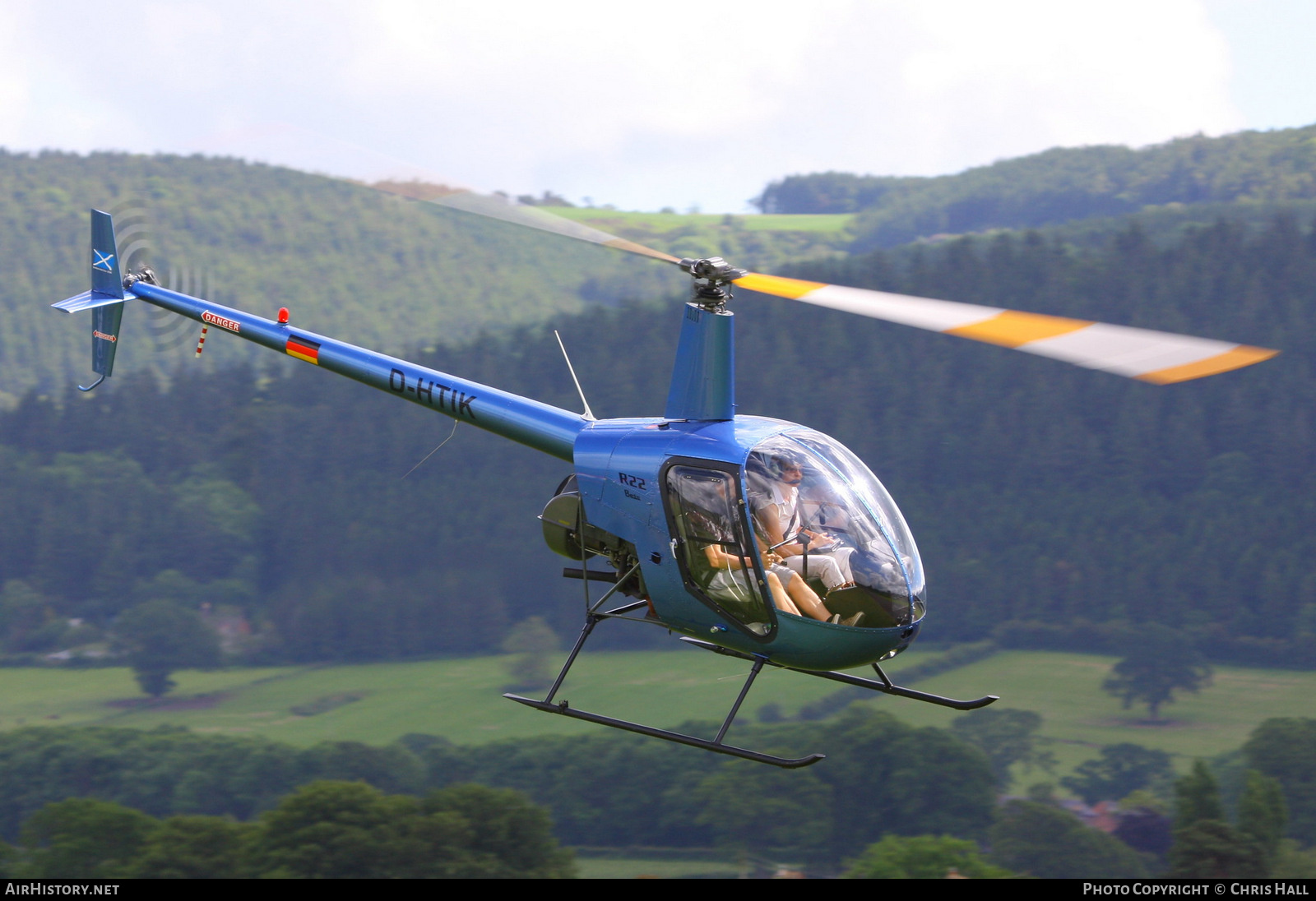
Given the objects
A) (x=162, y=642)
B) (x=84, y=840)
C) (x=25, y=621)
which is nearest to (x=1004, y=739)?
(x=84, y=840)

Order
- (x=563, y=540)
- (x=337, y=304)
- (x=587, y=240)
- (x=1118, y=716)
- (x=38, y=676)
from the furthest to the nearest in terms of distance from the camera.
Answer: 1. (x=337, y=304)
2. (x=38, y=676)
3. (x=1118, y=716)
4. (x=563, y=540)
5. (x=587, y=240)

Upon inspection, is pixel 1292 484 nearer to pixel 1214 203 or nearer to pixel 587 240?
pixel 1214 203

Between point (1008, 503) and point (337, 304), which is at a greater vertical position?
point (337, 304)

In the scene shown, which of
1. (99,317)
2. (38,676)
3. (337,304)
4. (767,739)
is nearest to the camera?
(99,317)

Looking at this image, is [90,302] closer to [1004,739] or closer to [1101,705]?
[1004,739]

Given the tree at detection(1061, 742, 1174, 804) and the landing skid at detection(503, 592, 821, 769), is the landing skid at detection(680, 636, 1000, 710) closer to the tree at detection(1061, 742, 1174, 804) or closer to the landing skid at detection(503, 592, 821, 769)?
the landing skid at detection(503, 592, 821, 769)

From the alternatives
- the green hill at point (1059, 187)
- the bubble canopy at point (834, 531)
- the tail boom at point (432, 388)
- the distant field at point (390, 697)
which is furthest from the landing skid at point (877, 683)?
the green hill at point (1059, 187)

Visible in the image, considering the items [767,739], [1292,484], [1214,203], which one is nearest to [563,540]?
[767,739]

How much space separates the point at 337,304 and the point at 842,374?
53.0 meters

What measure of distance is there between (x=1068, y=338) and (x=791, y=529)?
278 cm

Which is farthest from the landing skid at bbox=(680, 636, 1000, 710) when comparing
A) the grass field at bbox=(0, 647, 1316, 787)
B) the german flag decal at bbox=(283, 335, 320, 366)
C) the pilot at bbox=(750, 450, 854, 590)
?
the grass field at bbox=(0, 647, 1316, 787)

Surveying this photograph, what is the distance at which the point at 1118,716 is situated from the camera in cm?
8644

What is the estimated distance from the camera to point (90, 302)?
16.3 m

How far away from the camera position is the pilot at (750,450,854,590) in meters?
9.24
